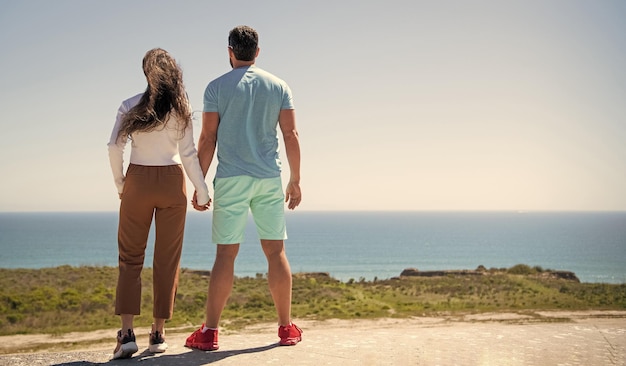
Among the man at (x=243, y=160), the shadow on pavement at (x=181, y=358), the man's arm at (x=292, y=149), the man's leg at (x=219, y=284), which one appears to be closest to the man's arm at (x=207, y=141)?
the man at (x=243, y=160)

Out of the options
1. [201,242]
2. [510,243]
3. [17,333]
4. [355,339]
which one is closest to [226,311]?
[17,333]

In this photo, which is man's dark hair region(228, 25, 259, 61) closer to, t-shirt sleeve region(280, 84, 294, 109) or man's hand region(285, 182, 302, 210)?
t-shirt sleeve region(280, 84, 294, 109)

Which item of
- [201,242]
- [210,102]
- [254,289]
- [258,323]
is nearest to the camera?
[210,102]

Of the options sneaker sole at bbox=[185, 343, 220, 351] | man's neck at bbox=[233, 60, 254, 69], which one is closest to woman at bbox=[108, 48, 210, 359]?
sneaker sole at bbox=[185, 343, 220, 351]

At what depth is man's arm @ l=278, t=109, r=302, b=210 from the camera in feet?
14.5

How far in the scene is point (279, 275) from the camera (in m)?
4.42

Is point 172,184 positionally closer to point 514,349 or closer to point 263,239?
point 263,239

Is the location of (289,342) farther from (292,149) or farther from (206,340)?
(292,149)

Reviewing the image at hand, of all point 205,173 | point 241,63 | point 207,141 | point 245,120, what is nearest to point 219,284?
point 205,173

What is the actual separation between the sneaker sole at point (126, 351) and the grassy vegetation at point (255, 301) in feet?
33.0

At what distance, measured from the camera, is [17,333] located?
50.1ft

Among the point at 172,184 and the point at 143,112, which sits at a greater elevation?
the point at 143,112

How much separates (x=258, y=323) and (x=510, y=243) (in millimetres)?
150846

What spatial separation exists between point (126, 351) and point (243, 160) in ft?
5.09
